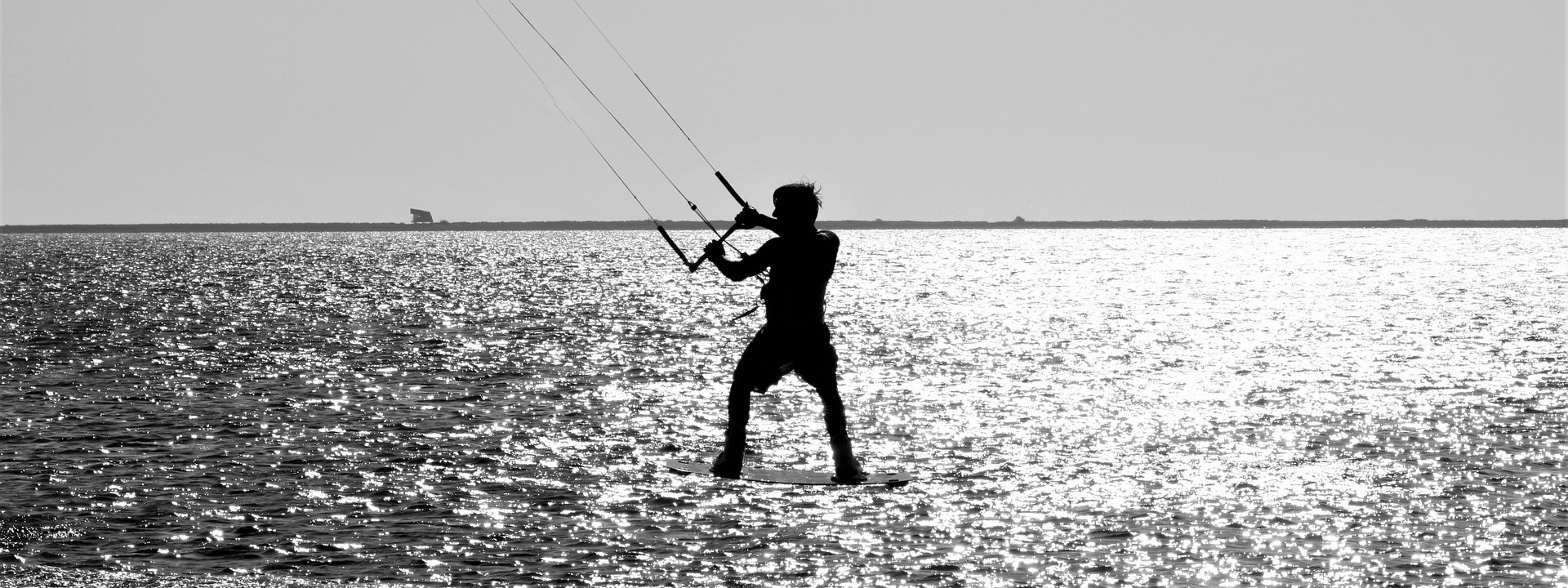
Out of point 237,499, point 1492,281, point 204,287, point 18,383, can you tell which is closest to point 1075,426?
point 237,499

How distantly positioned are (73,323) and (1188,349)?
3042 centimetres

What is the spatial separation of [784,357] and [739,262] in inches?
41.9

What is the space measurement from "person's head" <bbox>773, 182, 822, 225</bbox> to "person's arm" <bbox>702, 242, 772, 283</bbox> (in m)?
0.29

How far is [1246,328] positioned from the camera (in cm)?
5528

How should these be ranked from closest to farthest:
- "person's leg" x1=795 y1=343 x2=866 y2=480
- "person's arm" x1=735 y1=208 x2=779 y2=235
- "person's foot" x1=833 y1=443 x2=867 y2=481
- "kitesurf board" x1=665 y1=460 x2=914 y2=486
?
"person's arm" x1=735 y1=208 x2=779 y2=235, "person's leg" x1=795 y1=343 x2=866 y2=480, "person's foot" x1=833 y1=443 x2=867 y2=481, "kitesurf board" x1=665 y1=460 x2=914 y2=486

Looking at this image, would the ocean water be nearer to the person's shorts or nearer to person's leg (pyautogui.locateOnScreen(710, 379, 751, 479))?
person's leg (pyautogui.locateOnScreen(710, 379, 751, 479))

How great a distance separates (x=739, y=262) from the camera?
43.2ft

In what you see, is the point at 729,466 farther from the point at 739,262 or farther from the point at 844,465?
the point at 739,262

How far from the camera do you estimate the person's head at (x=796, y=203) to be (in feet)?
44.7

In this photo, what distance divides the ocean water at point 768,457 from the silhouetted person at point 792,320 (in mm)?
1048

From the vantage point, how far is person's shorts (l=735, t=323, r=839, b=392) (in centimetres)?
1387

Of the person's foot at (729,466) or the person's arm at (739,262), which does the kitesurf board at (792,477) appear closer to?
the person's foot at (729,466)

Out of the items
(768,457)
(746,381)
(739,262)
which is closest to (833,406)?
(746,381)

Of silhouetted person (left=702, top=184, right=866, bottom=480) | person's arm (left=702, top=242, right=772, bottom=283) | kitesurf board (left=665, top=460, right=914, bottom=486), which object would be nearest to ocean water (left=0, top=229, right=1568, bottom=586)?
kitesurf board (left=665, top=460, right=914, bottom=486)
